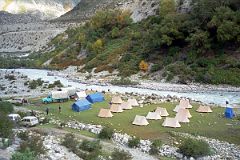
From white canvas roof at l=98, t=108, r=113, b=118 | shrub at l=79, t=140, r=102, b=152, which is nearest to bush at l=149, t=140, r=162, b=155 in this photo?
shrub at l=79, t=140, r=102, b=152

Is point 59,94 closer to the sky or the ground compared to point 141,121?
closer to the sky

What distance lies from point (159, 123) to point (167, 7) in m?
44.1

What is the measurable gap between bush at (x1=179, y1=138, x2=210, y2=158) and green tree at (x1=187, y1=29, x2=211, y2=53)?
33.4 metres

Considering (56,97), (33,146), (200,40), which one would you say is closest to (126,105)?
(56,97)

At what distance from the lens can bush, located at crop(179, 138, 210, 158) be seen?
24578 mm

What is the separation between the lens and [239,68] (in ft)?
173

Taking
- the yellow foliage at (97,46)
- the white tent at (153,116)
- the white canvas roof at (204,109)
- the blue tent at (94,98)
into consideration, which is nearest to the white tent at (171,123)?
the white tent at (153,116)

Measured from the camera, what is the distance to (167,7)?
72938 mm

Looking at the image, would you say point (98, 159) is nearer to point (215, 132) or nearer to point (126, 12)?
point (215, 132)

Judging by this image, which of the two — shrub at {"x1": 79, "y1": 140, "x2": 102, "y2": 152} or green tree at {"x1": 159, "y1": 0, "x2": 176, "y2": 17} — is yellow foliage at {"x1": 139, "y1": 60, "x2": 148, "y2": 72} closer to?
green tree at {"x1": 159, "y1": 0, "x2": 176, "y2": 17}

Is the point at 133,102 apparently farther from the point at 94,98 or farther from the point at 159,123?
the point at 159,123

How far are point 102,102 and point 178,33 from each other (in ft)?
76.4

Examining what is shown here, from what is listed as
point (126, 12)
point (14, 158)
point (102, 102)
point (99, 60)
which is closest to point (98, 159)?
point (14, 158)

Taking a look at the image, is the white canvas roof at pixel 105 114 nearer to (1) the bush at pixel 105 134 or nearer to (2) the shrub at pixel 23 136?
(1) the bush at pixel 105 134
